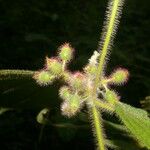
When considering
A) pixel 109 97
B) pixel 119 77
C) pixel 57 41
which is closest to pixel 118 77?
pixel 119 77

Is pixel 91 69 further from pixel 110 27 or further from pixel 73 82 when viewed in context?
pixel 110 27

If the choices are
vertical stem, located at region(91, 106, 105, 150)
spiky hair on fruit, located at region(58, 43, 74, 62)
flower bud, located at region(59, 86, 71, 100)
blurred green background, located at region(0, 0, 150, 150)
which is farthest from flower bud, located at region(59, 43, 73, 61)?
blurred green background, located at region(0, 0, 150, 150)

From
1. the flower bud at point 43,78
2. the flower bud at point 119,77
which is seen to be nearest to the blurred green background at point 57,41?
the flower bud at point 119,77

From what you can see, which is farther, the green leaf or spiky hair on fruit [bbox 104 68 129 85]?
spiky hair on fruit [bbox 104 68 129 85]

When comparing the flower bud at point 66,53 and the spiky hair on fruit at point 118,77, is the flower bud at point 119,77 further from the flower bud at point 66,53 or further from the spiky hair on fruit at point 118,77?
the flower bud at point 66,53

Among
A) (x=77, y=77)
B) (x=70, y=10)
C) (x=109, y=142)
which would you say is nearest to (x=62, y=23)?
(x=70, y=10)

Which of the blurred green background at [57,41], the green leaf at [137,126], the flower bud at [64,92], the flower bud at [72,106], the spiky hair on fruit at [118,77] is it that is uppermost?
the blurred green background at [57,41]

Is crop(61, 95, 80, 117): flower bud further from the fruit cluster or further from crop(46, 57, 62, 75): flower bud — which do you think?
crop(46, 57, 62, 75): flower bud

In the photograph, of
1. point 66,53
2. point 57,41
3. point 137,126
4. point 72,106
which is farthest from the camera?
point 57,41
